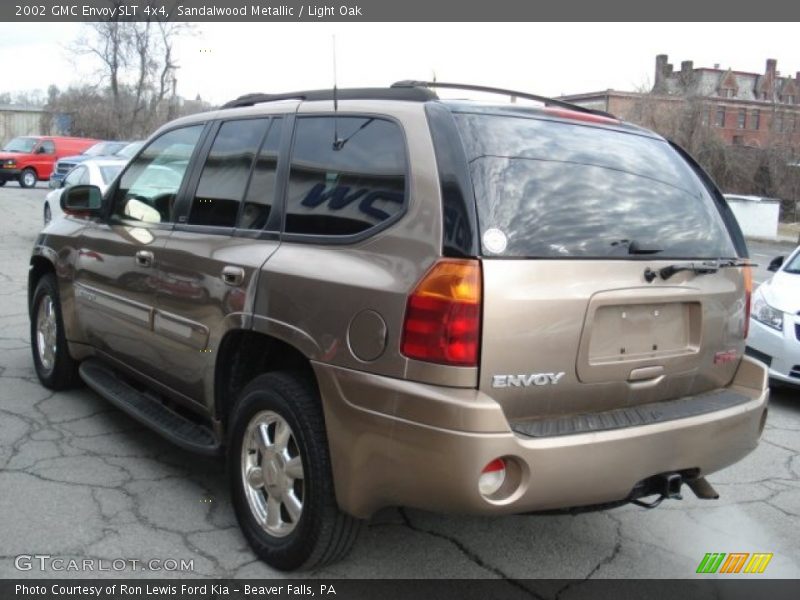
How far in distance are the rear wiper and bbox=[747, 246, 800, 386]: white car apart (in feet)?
9.60

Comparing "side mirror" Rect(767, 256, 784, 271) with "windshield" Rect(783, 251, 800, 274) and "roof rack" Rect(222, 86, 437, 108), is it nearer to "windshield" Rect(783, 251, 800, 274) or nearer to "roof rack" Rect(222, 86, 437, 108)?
"windshield" Rect(783, 251, 800, 274)

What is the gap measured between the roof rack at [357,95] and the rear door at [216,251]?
18 centimetres

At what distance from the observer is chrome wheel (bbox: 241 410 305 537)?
3.24 metres

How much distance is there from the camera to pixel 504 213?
286 centimetres

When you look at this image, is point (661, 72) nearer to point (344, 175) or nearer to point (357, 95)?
point (357, 95)

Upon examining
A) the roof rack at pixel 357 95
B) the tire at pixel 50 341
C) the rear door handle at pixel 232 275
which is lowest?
the tire at pixel 50 341

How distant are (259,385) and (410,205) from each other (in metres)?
1.01

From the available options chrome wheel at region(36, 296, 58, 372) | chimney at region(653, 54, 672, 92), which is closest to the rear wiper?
chrome wheel at region(36, 296, 58, 372)

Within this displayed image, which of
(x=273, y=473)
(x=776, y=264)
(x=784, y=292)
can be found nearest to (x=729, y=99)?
(x=776, y=264)

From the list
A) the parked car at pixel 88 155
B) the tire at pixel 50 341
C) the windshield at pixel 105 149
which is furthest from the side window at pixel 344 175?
the windshield at pixel 105 149

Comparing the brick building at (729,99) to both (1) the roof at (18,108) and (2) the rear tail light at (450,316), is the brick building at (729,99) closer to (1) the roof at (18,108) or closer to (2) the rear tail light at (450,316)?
(2) the rear tail light at (450,316)

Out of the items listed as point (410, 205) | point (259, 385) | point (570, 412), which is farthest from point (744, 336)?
point (259, 385)

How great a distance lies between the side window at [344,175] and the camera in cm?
305

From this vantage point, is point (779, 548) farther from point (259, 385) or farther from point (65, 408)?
point (65, 408)
